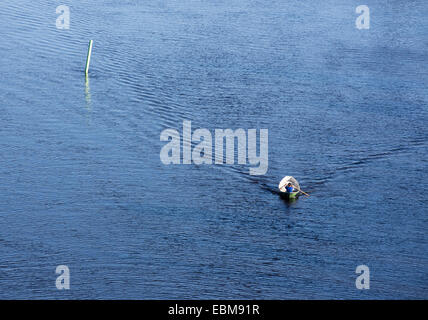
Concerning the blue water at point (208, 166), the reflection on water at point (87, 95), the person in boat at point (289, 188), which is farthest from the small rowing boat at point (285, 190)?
the reflection on water at point (87, 95)

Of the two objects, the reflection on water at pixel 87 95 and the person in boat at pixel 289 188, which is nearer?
the person in boat at pixel 289 188

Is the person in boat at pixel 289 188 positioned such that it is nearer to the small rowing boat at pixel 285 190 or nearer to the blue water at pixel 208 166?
the small rowing boat at pixel 285 190

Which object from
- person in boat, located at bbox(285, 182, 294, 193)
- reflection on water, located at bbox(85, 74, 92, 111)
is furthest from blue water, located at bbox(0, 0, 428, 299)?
person in boat, located at bbox(285, 182, 294, 193)

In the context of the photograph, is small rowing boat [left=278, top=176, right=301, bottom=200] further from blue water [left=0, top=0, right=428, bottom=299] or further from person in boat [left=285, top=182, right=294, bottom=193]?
blue water [left=0, top=0, right=428, bottom=299]

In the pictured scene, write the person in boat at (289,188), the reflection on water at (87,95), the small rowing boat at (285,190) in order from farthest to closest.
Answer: the reflection on water at (87,95), the small rowing boat at (285,190), the person in boat at (289,188)

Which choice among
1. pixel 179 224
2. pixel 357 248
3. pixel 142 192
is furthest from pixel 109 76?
pixel 357 248
